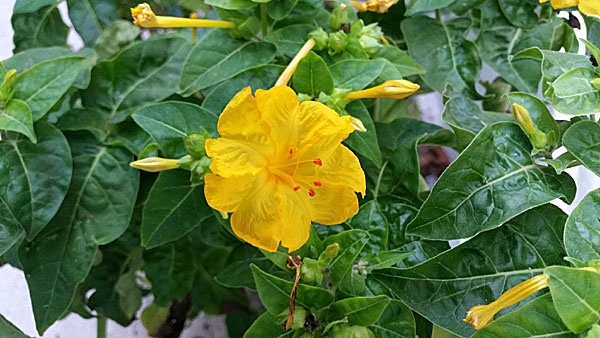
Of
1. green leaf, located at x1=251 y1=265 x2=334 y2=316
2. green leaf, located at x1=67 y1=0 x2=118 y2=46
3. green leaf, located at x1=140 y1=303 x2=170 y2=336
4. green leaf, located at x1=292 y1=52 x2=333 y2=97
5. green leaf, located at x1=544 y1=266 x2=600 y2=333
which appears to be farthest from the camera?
green leaf, located at x1=140 y1=303 x2=170 y2=336

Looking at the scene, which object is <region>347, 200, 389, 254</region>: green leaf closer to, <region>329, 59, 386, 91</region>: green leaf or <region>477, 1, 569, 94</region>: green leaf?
<region>329, 59, 386, 91</region>: green leaf

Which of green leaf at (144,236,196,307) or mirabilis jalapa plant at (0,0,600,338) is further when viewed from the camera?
green leaf at (144,236,196,307)

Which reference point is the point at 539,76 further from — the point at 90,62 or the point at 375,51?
the point at 90,62

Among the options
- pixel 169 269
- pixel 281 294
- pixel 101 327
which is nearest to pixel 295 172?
pixel 281 294

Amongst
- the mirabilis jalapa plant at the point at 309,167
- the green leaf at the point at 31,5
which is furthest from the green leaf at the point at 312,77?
the green leaf at the point at 31,5

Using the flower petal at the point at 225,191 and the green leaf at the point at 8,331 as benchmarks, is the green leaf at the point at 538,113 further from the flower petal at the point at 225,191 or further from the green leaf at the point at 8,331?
the green leaf at the point at 8,331

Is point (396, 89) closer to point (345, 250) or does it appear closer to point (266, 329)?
point (345, 250)

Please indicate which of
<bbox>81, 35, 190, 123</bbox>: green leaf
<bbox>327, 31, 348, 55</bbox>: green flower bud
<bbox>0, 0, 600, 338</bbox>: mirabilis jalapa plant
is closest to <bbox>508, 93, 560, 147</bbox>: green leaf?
<bbox>0, 0, 600, 338</bbox>: mirabilis jalapa plant
